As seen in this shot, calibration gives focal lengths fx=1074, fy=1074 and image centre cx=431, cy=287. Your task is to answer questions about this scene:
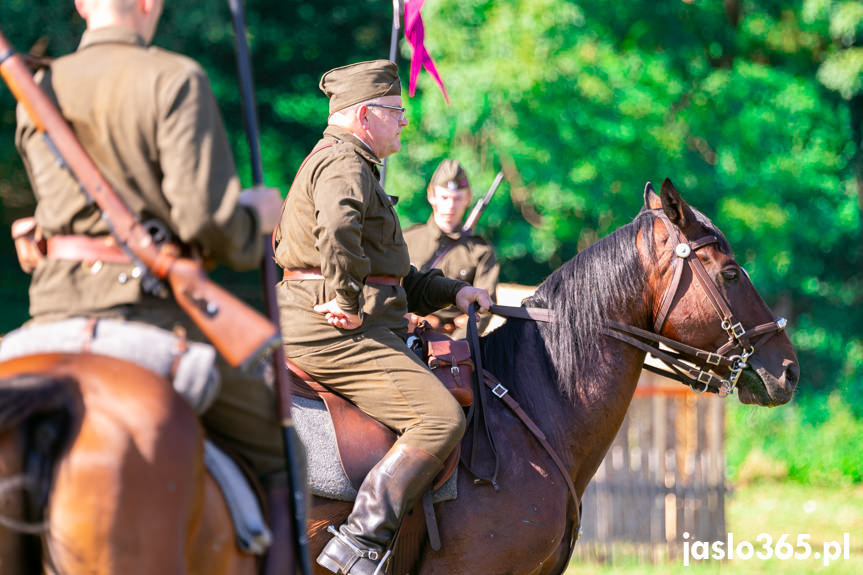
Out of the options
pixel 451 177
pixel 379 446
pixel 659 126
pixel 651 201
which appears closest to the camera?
pixel 379 446

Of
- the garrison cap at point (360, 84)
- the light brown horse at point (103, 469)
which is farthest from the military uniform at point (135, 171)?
the garrison cap at point (360, 84)

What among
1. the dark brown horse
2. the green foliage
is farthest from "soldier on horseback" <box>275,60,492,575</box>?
the green foliage

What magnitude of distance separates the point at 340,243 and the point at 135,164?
62.5 inches

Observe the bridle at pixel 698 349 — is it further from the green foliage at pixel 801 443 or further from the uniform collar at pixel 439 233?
the green foliage at pixel 801 443

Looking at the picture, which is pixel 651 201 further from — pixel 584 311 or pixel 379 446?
pixel 379 446

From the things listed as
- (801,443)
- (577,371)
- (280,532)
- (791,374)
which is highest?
(280,532)

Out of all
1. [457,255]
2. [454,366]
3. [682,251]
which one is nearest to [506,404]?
[454,366]

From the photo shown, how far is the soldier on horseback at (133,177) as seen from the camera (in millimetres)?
2920

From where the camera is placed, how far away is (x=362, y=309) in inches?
185

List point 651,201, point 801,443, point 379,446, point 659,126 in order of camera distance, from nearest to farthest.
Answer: point 379,446 < point 651,201 < point 659,126 < point 801,443

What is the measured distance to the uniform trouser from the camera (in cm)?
465

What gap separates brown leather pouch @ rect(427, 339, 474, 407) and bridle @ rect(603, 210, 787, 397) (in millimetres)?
757

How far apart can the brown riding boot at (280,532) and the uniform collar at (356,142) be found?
6.74ft

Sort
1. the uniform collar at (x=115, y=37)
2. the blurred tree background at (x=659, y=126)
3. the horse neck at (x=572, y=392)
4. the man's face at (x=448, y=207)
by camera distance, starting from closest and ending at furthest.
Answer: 1. the uniform collar at (x=115, y=37)
2. the horse neck at (x=572, y=392)
3. the man's face at (x=448, y=207)
4. the blurred tree background at (x=659, y=126)
